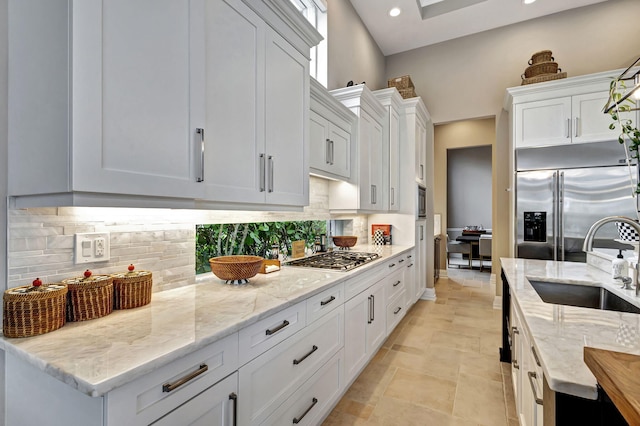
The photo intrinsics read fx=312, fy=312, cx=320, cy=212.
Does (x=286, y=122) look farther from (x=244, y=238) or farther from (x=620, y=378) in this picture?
(x=620, y=378)

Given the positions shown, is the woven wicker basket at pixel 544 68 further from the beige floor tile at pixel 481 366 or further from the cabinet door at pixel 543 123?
the beige floor tile at pixel 481 366

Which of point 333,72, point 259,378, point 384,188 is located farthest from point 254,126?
point 384,188

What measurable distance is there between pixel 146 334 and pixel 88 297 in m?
0.30

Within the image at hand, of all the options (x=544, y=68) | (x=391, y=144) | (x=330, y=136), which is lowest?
(x=330, y=136)

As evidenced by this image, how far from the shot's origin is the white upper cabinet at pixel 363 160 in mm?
3199

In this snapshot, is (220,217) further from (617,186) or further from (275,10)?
(617,186)

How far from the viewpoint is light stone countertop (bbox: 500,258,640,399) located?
2.60ft

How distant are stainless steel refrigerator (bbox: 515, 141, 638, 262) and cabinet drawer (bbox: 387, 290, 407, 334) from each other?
57.7 inches

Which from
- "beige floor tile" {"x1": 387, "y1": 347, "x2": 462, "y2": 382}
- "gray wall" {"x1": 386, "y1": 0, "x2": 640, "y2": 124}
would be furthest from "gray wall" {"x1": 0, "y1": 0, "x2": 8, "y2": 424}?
"gray wall" {"x1": 386, "y1": 0, "x2": 640, "y2": 124}

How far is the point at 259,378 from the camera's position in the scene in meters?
1.31

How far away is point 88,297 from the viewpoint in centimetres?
114

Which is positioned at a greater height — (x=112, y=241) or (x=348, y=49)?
(x=348, y=49)

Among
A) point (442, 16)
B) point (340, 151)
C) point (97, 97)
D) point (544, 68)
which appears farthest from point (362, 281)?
point (442, 16)

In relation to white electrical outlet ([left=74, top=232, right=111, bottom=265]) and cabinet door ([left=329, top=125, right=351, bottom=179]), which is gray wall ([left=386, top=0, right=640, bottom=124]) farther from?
white electrical outlet ([left=74, top=232, right=111, bottom=265])
